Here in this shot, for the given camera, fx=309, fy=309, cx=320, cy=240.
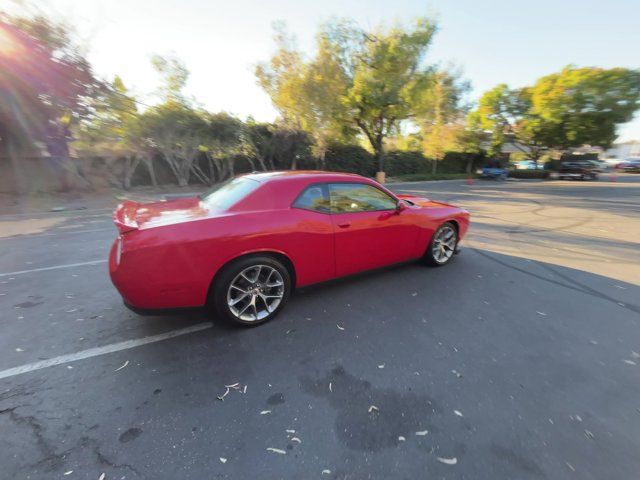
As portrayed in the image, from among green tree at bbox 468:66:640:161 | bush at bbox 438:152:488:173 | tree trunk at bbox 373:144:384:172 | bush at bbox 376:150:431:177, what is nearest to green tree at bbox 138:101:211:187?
tree trunk at bbox 373:144:384:172

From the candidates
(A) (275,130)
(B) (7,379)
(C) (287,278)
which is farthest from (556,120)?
(B) (7,379)

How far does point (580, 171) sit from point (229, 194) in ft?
98.7

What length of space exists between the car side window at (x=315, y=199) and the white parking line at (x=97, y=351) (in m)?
1.57

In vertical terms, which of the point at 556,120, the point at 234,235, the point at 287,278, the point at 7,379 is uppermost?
the point at 556,120

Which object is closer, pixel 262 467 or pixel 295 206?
pixel 262 467

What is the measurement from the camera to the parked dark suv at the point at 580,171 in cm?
2400

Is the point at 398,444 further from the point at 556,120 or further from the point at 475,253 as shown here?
the point at 556,120

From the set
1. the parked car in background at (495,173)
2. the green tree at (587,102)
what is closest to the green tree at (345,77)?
the parked car in background at (495,173)

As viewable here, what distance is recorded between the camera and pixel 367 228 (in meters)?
3.68

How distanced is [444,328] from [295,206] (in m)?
1.96

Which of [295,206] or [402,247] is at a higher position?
[295,206]

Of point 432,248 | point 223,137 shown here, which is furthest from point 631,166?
point 432,248

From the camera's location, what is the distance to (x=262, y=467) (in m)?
1.72

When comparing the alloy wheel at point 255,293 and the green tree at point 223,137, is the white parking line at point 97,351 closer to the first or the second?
the alloy wheel at point 255,293
